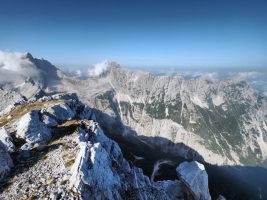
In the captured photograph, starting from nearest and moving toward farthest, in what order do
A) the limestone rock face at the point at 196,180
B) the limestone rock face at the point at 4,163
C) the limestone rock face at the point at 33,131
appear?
the limestone rock face at the point at 4,163 → the limestone rock face at the point at 33,131 → the limestone rock face at the point at 196,180

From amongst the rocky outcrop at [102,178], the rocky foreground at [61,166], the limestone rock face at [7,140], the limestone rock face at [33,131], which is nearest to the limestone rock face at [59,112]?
the rocky foreground at [61,166]

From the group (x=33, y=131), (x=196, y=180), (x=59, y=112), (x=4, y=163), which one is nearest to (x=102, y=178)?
(x=4, y=163)

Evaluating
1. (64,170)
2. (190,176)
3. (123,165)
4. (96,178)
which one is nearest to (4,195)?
(64,170)

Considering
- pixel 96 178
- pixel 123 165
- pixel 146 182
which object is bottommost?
pixel 146 182

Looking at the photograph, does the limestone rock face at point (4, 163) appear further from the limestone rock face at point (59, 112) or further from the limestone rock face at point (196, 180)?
the limestone rock face at point (196, 180)

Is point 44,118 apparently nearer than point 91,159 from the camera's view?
No

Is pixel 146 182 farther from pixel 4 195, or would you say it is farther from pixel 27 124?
pixel 4 195
